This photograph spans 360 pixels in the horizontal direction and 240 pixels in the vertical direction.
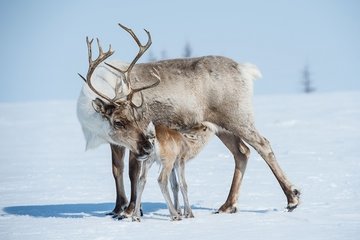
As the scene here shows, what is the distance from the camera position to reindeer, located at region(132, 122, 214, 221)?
777 cm

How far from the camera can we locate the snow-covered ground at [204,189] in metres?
6.93

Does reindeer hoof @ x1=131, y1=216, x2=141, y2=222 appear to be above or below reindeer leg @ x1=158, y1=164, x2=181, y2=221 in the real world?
below

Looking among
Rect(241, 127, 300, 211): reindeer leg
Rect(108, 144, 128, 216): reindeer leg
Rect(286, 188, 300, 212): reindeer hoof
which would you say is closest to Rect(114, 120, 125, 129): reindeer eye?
Rect(108, 144, 128, 216): reindeer leg

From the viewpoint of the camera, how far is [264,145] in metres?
8.63

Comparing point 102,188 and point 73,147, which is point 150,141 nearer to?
point 102,188

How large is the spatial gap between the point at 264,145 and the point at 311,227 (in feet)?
6.65

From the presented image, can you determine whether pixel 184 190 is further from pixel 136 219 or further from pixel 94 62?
pixel 94 62

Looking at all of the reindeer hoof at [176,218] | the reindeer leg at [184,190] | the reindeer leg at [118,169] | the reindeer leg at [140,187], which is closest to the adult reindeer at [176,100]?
the reindeer leg at [118,169]

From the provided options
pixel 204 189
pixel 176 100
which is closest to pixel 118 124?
pixel 176 100

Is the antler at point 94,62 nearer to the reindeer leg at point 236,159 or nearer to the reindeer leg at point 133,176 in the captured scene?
the reindeer leg at point 133,176

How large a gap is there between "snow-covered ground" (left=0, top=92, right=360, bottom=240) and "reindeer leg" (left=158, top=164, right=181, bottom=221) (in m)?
0.11

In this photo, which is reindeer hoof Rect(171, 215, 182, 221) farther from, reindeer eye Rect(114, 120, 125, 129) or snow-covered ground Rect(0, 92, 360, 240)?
reindeer eye Rect(114, 120, 125, 129)

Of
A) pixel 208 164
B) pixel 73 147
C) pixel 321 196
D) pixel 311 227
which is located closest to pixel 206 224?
pixel 311 227

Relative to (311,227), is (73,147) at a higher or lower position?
lower
